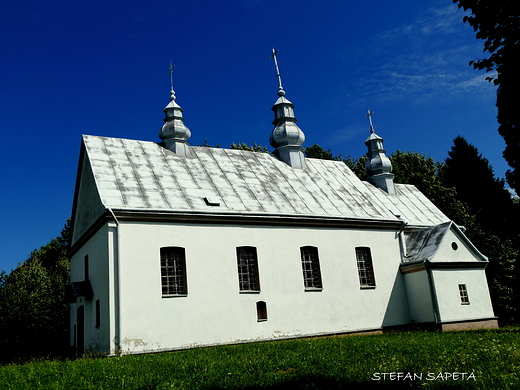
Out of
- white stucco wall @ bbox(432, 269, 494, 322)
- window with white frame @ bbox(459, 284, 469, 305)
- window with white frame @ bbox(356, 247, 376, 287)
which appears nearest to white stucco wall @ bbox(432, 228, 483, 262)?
white stucco wall @ bbox(432, 269, 494, 322)

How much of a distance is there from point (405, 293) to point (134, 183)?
11.8 meters

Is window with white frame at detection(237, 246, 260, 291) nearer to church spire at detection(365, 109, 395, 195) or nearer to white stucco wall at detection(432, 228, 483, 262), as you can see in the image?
white stucco wall at detection(432, 228, 483, 262)

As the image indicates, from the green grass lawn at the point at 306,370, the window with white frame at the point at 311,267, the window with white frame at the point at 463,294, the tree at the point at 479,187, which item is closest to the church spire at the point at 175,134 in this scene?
the window with white frame at the point at 311,267

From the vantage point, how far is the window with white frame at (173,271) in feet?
49.4

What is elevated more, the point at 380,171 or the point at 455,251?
the point at 380,171

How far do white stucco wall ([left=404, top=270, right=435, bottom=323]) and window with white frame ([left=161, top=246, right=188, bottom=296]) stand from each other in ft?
31.7

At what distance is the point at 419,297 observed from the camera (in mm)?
19047

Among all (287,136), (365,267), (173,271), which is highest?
(287,136)

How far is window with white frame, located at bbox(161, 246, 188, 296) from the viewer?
15.1 metres

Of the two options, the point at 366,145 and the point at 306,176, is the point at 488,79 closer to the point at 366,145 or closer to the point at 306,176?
the point at 306,176

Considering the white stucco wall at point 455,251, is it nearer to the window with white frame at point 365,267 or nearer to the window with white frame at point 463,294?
the window with white frame at point 463,294

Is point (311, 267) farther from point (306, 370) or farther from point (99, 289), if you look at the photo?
point (306, 370)

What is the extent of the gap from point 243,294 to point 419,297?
7702mm

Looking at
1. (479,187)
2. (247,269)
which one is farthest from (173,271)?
(479,187)
